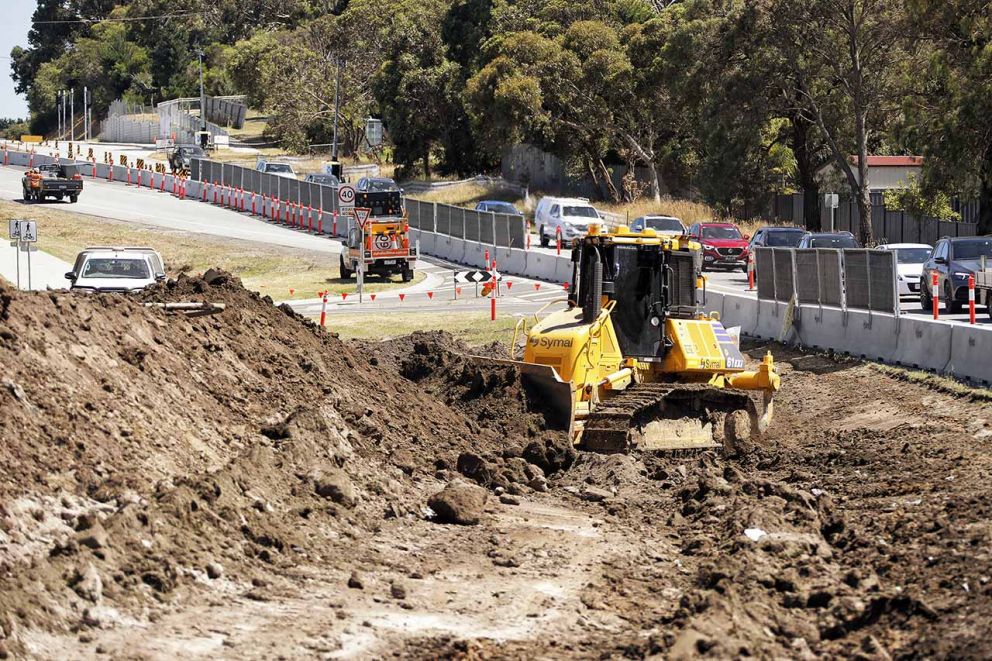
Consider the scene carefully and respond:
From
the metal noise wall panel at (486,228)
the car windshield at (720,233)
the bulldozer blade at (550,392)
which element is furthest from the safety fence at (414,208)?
the bulldozer blade at (550,392)

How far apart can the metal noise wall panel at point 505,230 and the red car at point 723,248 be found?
234 inches

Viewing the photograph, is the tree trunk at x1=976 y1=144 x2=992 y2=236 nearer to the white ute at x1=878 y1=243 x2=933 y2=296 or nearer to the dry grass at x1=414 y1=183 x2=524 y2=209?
the white ute at x1=878 y1=243 x2=933 y2=296

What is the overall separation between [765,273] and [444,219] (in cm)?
2516

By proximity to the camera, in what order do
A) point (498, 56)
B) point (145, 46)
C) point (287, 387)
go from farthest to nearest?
point (145, 46)
point (498, 56)
point (287, 387)

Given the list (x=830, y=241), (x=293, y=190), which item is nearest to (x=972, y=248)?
(x=830, y=241)

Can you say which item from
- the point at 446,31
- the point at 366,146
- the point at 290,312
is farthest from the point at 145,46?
the point at 290,312

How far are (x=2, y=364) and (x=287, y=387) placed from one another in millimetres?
4355

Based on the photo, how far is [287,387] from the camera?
54.9 ft

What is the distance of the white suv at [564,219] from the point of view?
53.9m

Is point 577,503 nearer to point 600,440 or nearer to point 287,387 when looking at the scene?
point 600,440

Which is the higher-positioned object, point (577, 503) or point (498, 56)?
point (498, 56)

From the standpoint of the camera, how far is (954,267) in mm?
32844

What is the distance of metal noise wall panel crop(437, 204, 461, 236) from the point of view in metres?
53.4

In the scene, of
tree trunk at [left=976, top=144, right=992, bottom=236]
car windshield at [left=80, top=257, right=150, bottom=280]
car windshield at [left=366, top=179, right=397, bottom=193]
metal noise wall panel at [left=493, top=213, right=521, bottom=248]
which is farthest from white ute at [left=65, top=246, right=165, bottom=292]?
car windshield at [left=366, top=179, right=397, bottom=193]
